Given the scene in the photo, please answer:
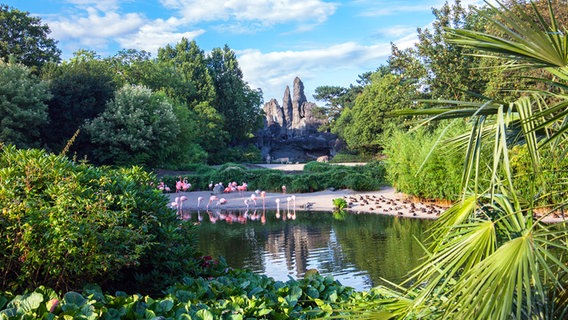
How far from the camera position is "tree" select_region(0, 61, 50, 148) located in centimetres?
2144

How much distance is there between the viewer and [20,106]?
22297 millimetres

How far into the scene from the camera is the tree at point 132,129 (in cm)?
2389

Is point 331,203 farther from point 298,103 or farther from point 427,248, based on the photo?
point 298,103

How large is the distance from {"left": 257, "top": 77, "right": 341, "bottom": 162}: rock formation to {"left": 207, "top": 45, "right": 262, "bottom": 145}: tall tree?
3816mm

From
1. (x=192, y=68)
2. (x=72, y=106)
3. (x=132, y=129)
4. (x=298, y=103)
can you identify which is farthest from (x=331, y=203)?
(x=298, y=103)

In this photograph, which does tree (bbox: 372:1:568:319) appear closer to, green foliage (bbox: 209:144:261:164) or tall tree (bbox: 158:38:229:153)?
tall tree (bbox: 158:38:229:153)

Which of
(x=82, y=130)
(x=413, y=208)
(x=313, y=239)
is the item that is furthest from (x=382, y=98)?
(x=313, y=239)

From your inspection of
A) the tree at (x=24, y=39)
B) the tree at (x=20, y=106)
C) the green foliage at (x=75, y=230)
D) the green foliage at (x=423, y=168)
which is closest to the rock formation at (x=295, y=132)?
the tree at (x=24, y=39)

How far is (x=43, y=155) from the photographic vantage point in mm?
4453

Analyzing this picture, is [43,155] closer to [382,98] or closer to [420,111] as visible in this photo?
[420,111]

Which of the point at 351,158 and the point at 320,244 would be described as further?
the point at 351,158

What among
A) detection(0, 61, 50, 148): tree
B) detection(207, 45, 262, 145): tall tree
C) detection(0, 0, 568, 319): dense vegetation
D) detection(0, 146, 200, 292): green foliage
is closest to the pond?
detection(0, 0, 568, 319): dense vegetation

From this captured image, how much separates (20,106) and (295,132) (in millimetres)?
35951

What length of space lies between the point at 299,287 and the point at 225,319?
43.1 inches
